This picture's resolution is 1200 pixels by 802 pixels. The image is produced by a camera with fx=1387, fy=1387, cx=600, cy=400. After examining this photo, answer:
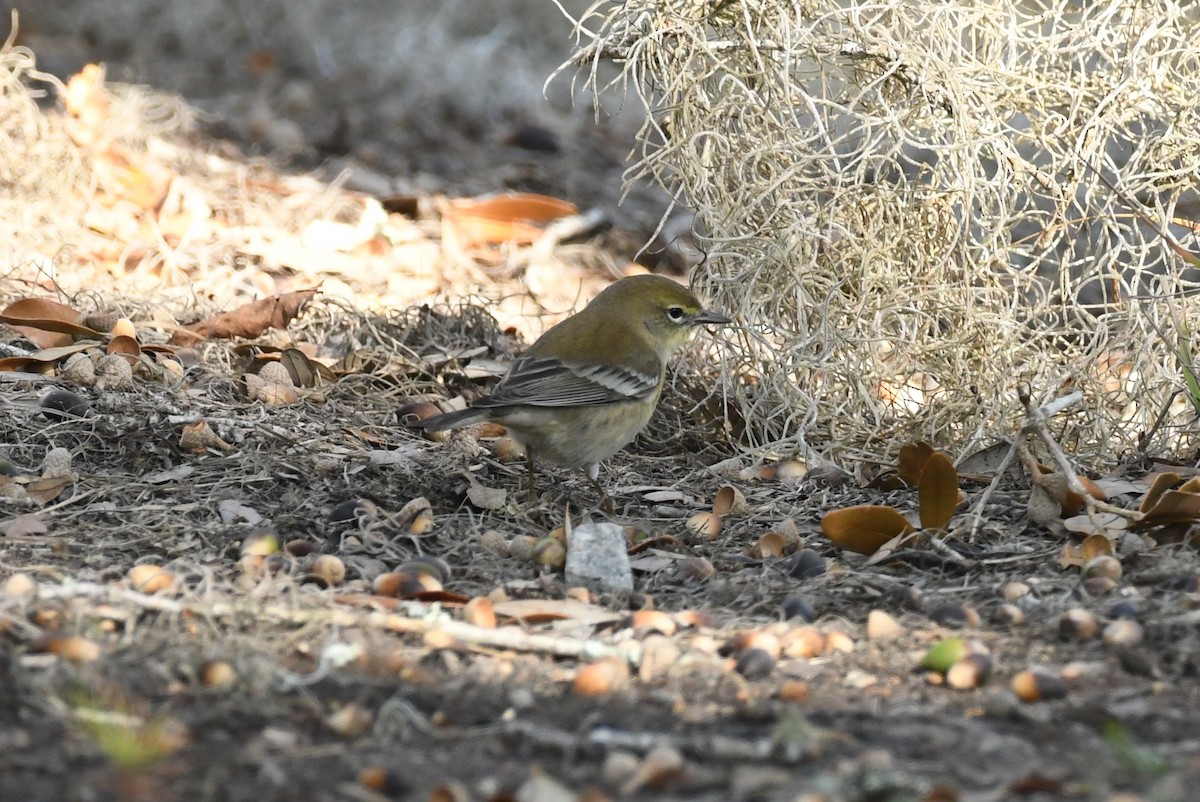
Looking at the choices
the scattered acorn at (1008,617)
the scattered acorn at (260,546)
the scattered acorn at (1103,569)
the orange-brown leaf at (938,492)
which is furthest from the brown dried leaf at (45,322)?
the scattered acorn at (1103,569)

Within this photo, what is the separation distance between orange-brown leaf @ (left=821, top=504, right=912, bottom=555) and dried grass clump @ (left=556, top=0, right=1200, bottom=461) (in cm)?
98

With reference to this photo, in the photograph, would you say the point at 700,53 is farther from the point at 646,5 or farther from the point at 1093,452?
the point at 1093,452

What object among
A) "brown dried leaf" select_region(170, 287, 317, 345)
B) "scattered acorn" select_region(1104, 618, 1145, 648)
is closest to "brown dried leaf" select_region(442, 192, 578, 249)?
"brown dried leaf" select_region(170, 287, 317, 345)

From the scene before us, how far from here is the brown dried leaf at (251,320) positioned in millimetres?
5848

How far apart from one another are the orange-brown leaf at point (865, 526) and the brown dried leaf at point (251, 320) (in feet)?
9.24

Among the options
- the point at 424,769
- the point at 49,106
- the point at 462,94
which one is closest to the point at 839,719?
the point at 424,769

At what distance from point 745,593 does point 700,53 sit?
2287mm

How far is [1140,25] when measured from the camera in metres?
5.35

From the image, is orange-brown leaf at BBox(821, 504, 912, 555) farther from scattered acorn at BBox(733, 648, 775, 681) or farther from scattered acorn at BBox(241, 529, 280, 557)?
scattered acorn at BBox(241, 529, 280, 557)

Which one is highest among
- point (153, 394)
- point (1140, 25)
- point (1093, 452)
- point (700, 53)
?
point (1140, 25)

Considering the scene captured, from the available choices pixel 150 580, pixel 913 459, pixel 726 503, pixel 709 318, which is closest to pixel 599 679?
pixel 150 580

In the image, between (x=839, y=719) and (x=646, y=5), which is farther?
(x=646, y=5)

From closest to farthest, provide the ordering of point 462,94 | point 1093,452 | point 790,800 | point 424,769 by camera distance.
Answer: point 790,800, point 424,769, point 1093,452, point 462,94

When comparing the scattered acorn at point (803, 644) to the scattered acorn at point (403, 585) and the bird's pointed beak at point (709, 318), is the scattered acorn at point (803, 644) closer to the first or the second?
the scattered acorn at point (403, 585)
